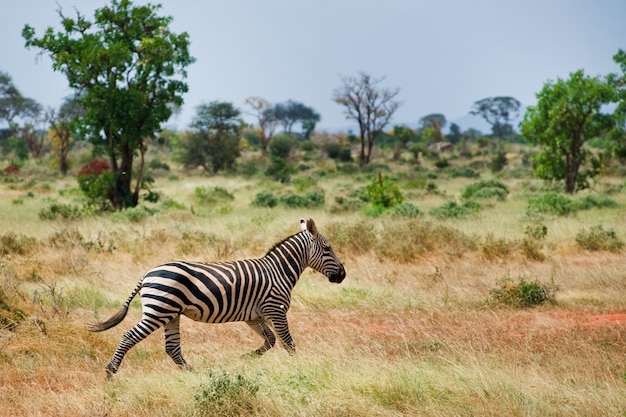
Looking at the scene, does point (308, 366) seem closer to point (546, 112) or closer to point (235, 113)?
point (546, 112)

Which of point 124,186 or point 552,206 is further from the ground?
point 552,206

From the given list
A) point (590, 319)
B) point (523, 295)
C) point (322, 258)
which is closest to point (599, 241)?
point (523, 295)

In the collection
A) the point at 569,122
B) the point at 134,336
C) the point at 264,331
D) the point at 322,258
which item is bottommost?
the point at 264,331

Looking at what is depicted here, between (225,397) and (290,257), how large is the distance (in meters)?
2.87

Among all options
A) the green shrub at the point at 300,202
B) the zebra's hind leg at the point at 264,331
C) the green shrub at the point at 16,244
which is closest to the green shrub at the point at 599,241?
the zebra's hind leg at the point at 264,331

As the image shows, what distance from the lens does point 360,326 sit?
10.4 metres

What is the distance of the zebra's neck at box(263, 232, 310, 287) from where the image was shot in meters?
8.78

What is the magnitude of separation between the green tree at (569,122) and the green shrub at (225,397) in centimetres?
2621

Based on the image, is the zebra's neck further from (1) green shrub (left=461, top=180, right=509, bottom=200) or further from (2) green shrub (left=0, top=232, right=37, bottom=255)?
(1) green shrub (left=461, top=180, right=509, bottom=200)

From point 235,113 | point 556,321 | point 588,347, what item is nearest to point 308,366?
A: point 588,347

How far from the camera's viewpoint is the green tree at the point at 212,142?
5312 cm

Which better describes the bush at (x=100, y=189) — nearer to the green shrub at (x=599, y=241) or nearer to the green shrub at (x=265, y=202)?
the green shrub at (x=265, y=202)

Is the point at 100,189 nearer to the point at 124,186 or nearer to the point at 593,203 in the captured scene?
the point at 124,186

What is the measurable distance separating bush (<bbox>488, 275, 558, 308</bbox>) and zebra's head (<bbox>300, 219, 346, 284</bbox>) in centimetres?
322
